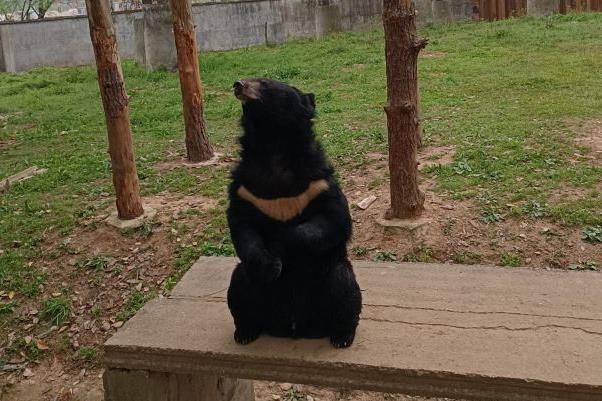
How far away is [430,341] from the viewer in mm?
2701

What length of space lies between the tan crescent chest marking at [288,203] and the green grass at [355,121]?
2761mm

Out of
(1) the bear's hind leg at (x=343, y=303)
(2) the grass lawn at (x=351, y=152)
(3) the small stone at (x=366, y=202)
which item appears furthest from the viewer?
(3) the small stone at (x=366, y=202)

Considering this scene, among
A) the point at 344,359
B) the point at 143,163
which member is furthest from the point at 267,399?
the point at 143,163

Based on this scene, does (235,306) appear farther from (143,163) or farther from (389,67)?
(143,163)

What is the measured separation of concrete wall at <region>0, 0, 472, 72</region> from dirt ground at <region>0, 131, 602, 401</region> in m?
11.9

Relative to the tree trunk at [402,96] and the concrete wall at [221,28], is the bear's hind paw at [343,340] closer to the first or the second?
the tree trunk at [402,96]

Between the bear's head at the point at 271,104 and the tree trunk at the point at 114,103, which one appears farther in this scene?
the tree trunk at the point at 114,103

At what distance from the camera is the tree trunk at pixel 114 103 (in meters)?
5.52

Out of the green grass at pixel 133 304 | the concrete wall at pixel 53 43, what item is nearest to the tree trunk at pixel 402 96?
the green grass at pixel 133 304

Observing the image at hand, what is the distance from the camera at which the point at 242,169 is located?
255 centimetres

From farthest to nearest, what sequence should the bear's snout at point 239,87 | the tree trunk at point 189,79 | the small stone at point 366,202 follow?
the tree trunk at point 189,79 → the small stone at point 366,202 → the bear's snout at point 239,87

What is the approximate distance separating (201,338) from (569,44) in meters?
10.7

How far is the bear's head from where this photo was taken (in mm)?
2432

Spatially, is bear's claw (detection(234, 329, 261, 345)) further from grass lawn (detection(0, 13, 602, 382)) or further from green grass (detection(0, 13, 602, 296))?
green grass (detection(0, 13, 602, 296))
